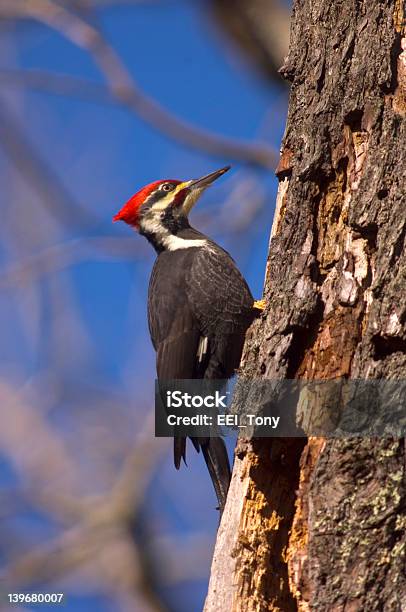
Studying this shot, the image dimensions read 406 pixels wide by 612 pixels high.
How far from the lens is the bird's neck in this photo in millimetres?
4930

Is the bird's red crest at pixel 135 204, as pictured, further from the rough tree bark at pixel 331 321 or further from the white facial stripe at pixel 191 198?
the rough tree bark at pixel 331 321

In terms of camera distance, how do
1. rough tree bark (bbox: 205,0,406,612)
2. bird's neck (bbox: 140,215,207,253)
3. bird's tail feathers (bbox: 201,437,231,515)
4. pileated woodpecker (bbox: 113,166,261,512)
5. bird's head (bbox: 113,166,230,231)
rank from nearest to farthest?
rough tree bark (bbox: 205,0,406,612)
bird's tail feathers (bbox: 201,437,231,515)
pileated woodpecker (bbox: 113,166,261,512)
bird's neck (bbox: 140,215,207,253)
bird's head (bbox: 113,166,230,231)

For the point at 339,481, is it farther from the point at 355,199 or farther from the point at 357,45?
the point at 357,45

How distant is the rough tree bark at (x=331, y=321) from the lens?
239cm

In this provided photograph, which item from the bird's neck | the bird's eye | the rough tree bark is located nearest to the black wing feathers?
the bird's neck

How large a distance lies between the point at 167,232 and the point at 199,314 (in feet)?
2.85

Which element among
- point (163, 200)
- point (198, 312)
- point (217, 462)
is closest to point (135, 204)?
point (163, 200)

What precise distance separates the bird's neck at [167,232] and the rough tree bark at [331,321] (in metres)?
1.69

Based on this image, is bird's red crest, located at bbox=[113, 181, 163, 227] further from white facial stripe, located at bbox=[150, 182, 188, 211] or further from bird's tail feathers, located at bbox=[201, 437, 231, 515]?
bird's tail feathers, located at bbox=[201, 437, 231, 515]

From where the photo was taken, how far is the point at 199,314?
434cm

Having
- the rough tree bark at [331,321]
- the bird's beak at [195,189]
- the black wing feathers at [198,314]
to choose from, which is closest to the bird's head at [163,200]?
the bird's beak at [195,189]

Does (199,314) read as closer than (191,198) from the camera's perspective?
Yes

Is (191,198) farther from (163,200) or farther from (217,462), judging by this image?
(217,462)

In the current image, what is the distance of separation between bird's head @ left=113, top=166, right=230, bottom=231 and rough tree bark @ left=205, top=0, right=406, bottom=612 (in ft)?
6.23
